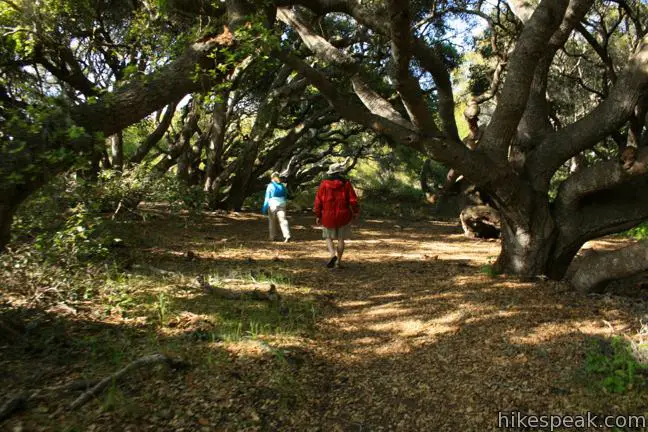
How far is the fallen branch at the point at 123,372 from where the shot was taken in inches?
117

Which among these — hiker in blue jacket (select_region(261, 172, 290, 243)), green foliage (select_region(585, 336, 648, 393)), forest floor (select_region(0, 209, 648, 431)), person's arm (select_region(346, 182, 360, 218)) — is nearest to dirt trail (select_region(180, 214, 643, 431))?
forest floor (select_region(0, 209, 648, 431))

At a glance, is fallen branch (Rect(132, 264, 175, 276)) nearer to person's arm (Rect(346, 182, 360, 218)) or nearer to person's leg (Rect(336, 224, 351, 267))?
person's leg (Rect(336, 224, 351, 267))

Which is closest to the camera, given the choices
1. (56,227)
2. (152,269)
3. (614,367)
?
(614,367)

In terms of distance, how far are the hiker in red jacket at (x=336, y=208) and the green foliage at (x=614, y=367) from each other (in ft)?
14.6

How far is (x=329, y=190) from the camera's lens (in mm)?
7648

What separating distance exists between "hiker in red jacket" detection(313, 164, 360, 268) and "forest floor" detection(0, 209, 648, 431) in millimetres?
1030

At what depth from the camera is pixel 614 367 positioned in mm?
3412

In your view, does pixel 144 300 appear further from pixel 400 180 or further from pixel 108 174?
pixel 400 180

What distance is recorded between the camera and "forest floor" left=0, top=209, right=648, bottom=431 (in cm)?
316

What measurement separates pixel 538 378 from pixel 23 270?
4801 millimetres

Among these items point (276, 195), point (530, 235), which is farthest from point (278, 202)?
point (530, 235)

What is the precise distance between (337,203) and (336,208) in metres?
0.09

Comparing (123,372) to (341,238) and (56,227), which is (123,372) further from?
(341,238)

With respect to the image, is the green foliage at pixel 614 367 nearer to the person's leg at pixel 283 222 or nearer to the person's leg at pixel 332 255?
the person's leg at pixel 332 255
